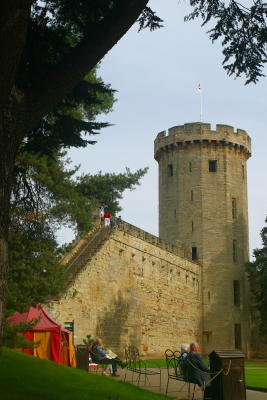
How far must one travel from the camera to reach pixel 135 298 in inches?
1161

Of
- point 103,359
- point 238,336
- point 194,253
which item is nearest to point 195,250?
point 194,253

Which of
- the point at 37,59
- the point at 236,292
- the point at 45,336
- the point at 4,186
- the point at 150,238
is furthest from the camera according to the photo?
the point at 236,292

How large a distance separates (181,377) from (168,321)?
78.2ft

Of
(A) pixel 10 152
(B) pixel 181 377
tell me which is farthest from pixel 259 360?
(A) pixel 10 152

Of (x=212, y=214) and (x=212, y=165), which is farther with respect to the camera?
(x=212, y=165)

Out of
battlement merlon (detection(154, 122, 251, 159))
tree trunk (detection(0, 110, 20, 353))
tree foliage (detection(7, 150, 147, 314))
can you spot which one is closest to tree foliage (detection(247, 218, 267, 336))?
battlement merlon (detection(154, 122, 251, 159))

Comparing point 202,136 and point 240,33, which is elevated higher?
point 202,136

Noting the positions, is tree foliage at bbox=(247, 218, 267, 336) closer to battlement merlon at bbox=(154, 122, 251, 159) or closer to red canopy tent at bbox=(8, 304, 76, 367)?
battlement merlon at bbox=(154, 122, 251, 159)

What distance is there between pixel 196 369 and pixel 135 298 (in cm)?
1993

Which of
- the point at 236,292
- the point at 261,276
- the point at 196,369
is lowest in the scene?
the point at 196,369

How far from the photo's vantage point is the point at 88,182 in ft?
71.4

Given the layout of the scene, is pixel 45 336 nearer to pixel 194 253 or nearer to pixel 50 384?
pixel 50 384

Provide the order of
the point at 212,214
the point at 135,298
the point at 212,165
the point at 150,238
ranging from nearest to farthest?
the point at 135,298 < the point at 150,238 < the point at 212,214 < the point at 212,165

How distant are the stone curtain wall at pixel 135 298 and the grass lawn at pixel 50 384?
1183 centimetres
